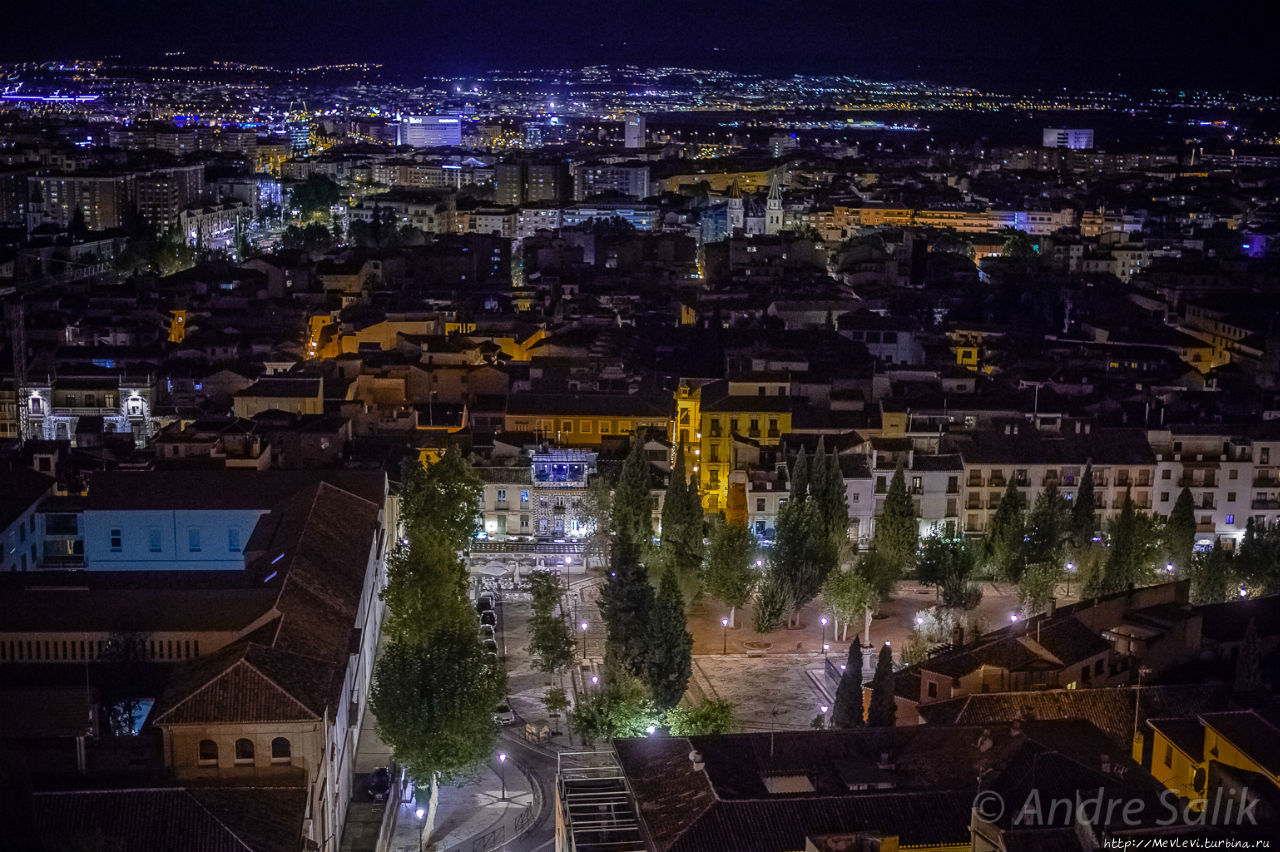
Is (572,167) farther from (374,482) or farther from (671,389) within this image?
(374,482)

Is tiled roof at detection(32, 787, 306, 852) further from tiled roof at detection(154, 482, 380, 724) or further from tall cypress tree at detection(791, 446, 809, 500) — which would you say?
tall cypress tree at detection(791, 446, 809, 500)

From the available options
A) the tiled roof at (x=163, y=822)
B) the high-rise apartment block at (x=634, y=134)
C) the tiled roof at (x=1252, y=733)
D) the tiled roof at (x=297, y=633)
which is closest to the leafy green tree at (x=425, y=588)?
the tiled roof at (x=297, y=633)

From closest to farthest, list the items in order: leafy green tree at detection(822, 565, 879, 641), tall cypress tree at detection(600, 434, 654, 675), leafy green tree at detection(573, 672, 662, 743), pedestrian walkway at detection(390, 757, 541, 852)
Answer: pedestrian walkway at detection(390, 757, 541, 852) < leafy green tree at detection(573, 672, 662, 743) < tall cypress tree at detection(600, 434, 654, 675) < leafy green tree at detection(822, 565, 879, 641)

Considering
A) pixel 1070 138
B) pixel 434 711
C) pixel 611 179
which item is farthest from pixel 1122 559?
pixel 1070 138

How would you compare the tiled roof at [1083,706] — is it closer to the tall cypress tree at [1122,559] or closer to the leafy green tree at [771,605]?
the leafy green tree at [771,605]

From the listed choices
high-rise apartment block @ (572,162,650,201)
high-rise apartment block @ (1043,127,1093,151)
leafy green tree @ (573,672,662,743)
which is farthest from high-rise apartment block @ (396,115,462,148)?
leafy green tree @ (573,672,662,743)

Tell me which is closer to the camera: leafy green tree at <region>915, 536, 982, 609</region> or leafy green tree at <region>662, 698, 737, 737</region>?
leafy green tree at <region>662, 698, 737, 737</region>
